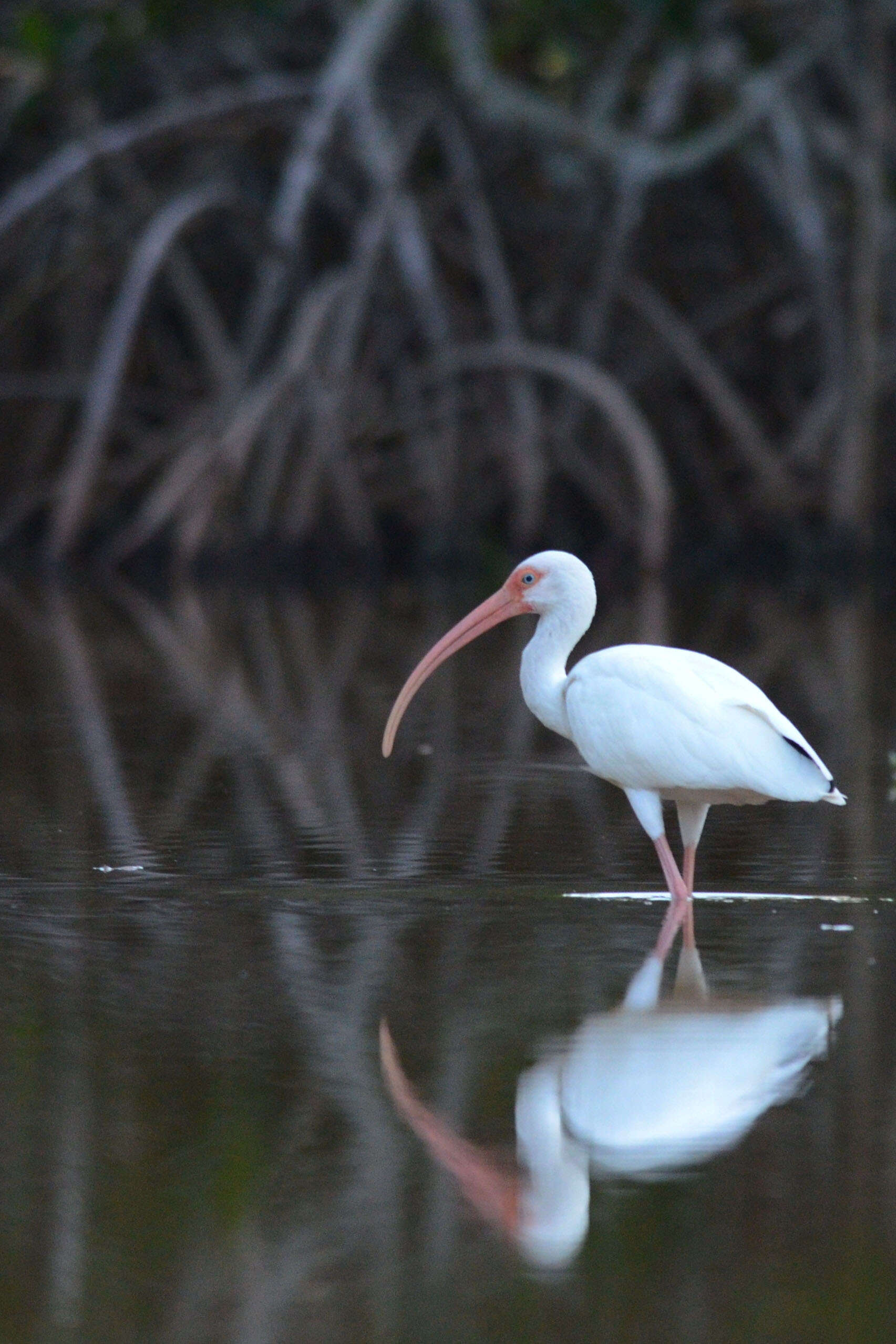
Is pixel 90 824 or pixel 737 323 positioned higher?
pixel 737 323

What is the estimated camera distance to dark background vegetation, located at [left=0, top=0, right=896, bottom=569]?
1680cm

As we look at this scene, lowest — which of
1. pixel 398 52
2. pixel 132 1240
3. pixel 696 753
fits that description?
pixel 132 1240

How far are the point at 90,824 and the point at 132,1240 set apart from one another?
3582 millimetres

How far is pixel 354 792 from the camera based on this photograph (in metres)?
7.66

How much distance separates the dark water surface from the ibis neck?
0.35m

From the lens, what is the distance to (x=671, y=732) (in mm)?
5750

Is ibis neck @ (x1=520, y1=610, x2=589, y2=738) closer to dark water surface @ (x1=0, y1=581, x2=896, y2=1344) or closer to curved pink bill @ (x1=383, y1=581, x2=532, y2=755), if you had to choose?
curved pink bill @ (x1=383, y1=581, x2=532, y2=755)

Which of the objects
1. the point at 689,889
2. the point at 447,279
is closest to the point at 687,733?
the point at 689,889

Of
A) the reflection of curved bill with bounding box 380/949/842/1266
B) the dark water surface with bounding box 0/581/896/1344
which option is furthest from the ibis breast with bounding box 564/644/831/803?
the reflection of curved bill with bounding box 380/949/842/1266

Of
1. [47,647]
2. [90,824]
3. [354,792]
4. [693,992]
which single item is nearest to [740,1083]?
[693,992]

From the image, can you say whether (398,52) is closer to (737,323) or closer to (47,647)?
(737,323)

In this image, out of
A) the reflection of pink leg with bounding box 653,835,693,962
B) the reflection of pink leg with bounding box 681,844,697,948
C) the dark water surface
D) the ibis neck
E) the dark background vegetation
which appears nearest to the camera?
the dark water surface

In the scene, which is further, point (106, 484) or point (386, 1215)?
point (106, 484)

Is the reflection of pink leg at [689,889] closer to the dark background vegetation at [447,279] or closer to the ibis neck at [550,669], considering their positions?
the ibis neck at [550,669]
